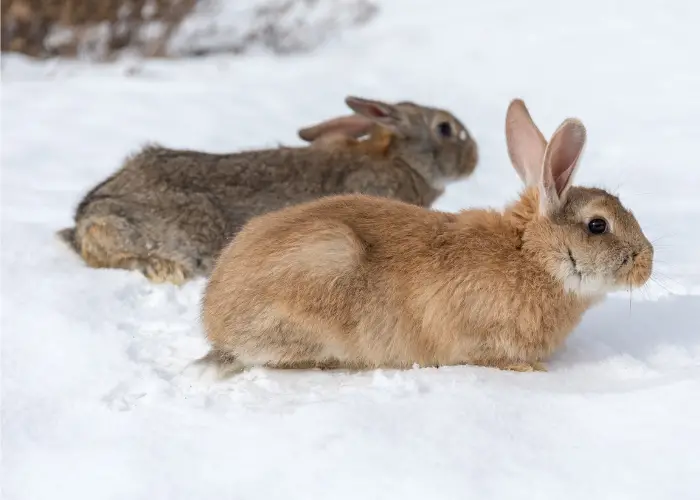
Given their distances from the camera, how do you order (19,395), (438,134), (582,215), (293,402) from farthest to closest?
(438,134) → (582,215) → (19,395) → (293,402)

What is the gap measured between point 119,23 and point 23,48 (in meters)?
1.12

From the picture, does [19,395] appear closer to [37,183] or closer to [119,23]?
[37,183]

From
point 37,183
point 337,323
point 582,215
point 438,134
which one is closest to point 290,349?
point 337,323

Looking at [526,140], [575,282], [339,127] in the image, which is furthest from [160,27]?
[575,282]

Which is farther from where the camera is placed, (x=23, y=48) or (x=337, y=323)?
(x=23, y=48)

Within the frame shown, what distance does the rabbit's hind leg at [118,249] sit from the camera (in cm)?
555

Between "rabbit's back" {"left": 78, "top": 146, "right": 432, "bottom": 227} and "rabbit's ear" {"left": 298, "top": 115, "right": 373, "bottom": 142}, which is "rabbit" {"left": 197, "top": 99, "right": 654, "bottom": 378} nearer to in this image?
"rabbit's back" {"left": 78, "top": 146, "right": 432, "bottom": 227}

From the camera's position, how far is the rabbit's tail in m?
5.68

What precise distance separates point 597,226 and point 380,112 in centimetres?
306

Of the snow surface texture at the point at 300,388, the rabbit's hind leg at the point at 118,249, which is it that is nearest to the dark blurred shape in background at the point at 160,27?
the snow surface texture at the point at 300,388

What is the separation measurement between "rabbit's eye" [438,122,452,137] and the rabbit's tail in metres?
2.69

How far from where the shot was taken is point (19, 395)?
11.7 ft

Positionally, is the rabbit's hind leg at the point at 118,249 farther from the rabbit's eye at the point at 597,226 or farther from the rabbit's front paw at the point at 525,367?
the rabbit's eye at the point at 597,226

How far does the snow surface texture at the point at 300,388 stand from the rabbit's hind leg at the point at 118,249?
0.12 meters
